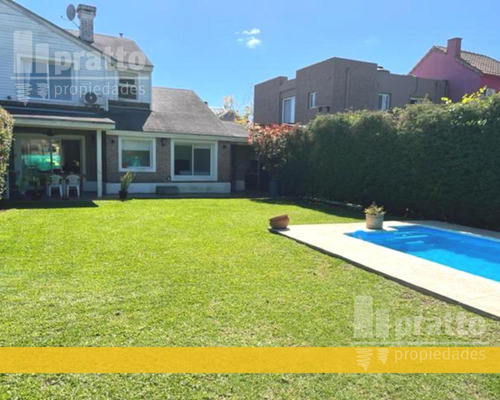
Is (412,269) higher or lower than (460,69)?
lower

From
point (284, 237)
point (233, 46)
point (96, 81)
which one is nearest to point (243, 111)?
point (233, 46)

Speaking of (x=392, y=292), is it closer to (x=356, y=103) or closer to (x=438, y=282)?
(x=438, y=282)

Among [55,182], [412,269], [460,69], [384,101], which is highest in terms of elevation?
[460,69]

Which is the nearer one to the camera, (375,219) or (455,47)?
(375,219)

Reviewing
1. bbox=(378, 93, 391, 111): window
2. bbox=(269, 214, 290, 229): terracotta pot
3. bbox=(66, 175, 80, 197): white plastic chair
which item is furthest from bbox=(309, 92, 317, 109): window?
bbox=(269, 214, 290, 229): terracotta pot

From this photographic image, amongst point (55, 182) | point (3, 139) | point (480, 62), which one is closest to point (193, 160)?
point (55, 182)

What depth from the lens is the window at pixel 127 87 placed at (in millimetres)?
21219

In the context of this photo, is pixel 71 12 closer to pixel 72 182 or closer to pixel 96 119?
pixel 96 119

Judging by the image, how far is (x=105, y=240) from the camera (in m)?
8.29

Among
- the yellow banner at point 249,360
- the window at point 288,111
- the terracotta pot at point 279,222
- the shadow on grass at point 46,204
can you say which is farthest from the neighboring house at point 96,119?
the yellow banner at point 249,360

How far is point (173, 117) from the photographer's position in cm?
2183

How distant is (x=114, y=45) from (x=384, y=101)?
1778 cm

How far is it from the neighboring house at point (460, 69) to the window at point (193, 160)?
1885cm

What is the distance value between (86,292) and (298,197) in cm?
1551
